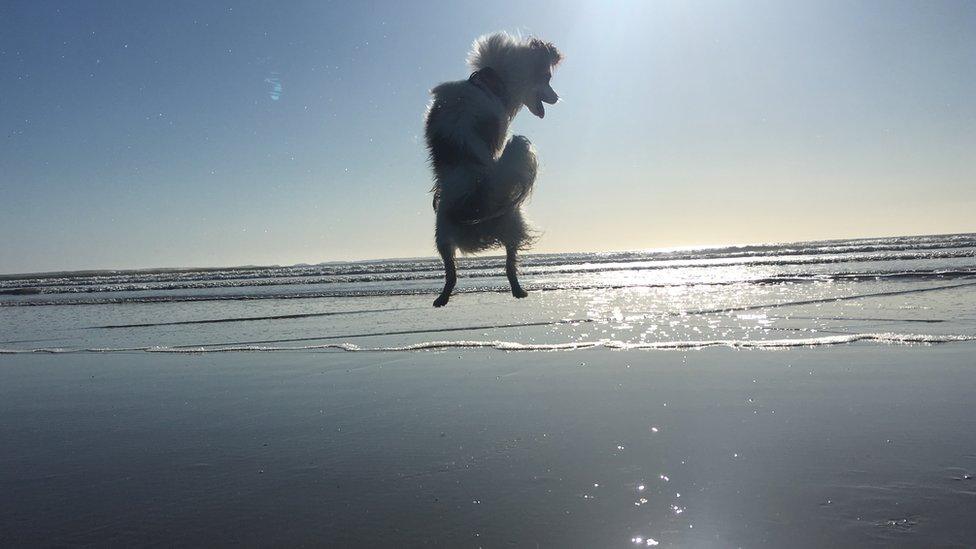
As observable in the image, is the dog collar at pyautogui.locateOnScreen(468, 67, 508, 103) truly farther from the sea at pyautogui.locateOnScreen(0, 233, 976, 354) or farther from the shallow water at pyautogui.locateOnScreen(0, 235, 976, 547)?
the shallow water at pyautogui.locateOnScreen(0, 235, 976, 547)

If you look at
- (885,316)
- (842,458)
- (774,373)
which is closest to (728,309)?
(885,316)

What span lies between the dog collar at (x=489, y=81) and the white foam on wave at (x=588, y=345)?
4380 millimetres

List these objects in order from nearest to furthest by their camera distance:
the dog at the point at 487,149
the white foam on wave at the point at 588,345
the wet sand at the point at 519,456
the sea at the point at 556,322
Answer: the wet sand at the point at 519,456 < the dog at the point at 487,149 < the white foam on wave at the point at 588,345 < the sea at the point at 556,322

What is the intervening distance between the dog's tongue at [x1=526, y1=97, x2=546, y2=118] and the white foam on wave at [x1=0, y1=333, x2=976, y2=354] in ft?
13.4

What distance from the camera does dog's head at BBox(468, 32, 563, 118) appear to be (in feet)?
12.4

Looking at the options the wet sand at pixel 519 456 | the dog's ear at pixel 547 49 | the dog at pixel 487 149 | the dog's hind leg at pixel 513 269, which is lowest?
the wet sand at pixel 519 456

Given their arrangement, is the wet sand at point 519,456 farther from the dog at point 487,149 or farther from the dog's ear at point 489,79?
the dog's ear at point 489,79

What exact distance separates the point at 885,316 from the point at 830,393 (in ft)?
17.1

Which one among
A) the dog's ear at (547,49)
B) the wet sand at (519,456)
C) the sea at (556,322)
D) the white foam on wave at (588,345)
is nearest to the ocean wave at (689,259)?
the sea at (556,322)

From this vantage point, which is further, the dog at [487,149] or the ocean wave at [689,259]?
the ocean wave at [689,259]

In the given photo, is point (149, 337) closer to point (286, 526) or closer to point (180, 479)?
point (180, 479)

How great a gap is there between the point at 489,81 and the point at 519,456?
2089 mm

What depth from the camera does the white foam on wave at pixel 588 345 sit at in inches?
276

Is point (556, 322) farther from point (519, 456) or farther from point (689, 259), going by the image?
point (689, 259)
